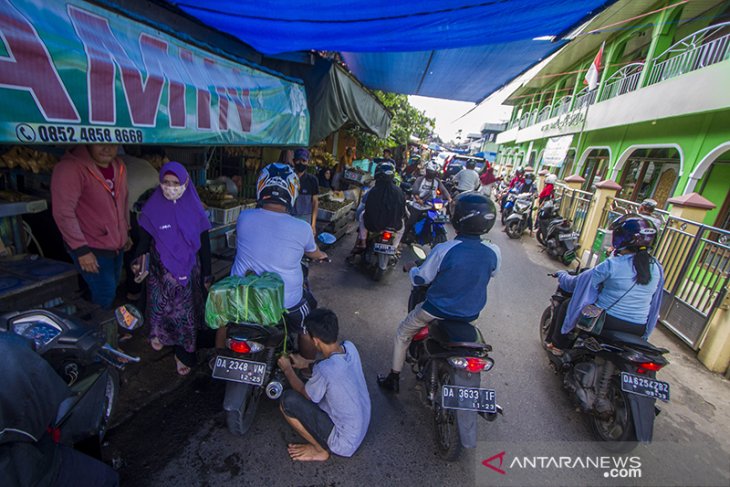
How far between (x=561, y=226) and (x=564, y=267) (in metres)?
1.07

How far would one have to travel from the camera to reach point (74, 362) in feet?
5.54

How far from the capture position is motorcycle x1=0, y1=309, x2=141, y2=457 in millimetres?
1590

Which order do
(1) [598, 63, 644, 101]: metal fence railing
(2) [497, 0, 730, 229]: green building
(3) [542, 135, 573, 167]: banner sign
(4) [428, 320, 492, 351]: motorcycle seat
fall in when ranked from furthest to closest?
(3) [542, 135, 573, 167]: banner sign
(1) [598, 63, 644, 101]: metal fence railing
(2) [497, 0, 730, 229]: green building
(4) [428, 320, 492, 351]: motorcycle seat

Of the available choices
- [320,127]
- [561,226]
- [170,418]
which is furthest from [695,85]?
[170,418]

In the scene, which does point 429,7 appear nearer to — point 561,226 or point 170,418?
point 170,418

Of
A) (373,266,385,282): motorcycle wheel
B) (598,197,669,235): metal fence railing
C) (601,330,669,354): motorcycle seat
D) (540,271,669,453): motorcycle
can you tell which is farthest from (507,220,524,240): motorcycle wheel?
(601,330,669,354): motorcycle seat

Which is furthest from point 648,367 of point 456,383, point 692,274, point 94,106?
point 94,106

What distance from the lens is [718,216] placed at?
8.11 m

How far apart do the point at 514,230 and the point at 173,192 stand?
30.4ft

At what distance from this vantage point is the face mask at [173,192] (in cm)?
240

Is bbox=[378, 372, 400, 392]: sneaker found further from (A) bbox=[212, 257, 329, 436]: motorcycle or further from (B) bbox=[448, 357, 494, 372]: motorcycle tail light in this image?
(A) bbox=[212, 257, 329, 436]: motorcycle

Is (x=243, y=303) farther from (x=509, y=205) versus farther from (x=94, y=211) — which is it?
(x=509, y=205)

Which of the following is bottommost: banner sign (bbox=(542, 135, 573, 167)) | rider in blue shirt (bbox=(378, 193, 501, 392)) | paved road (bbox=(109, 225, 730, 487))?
paved road (bbox=(109, 225, 730, 487))

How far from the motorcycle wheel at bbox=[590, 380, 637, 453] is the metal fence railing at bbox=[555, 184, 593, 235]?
6.58m
